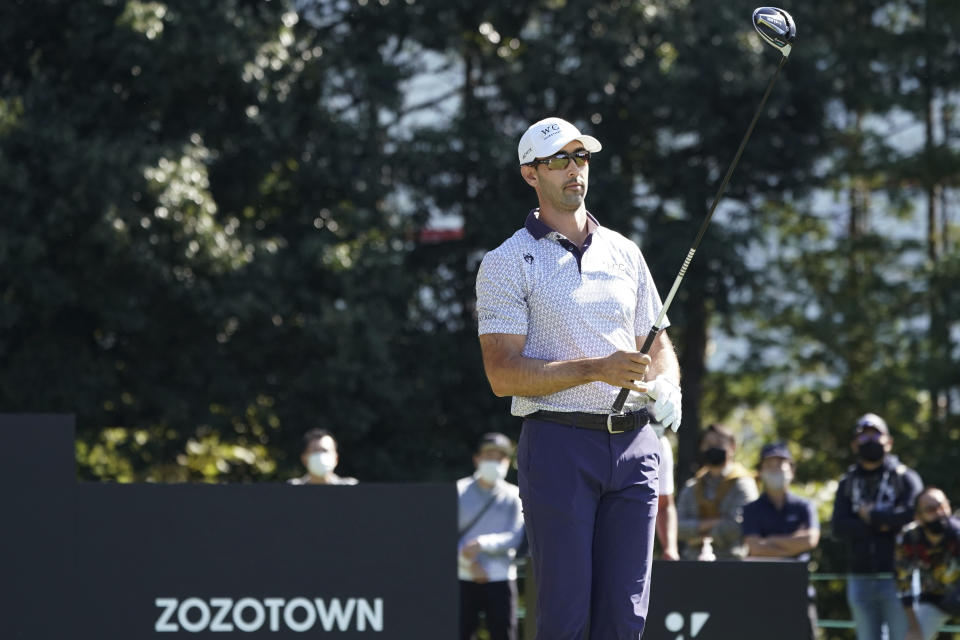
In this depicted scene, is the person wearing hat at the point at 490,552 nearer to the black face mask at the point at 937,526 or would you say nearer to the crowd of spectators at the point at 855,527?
the crowd of spectators at the point at 855,527

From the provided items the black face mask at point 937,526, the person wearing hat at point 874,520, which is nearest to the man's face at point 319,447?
the person wearing hat at point 874,520

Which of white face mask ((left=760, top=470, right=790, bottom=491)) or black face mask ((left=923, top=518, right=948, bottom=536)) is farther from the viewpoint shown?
white face mask ((left=760, top=470, right=790, bottom=491))

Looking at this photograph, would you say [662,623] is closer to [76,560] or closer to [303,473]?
[76,560]

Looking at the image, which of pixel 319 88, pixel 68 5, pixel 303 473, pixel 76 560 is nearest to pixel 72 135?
pixel 68 5

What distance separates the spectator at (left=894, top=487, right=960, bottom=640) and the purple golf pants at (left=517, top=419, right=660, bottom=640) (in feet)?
13.7

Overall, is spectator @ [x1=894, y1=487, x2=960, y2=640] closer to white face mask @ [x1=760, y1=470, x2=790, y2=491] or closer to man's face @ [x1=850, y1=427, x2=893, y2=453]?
man's face @ [x1=850, y1=427, x2=893, y2=453]

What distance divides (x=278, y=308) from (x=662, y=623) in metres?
9.91

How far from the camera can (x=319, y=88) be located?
16.6m

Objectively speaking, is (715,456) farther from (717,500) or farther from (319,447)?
(319,447)

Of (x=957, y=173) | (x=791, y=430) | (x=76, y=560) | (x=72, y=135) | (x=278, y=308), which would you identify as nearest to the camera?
(x=76, y=560)

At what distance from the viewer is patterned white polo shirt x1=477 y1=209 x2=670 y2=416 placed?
4.30 m

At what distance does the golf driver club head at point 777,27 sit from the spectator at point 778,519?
13.9ft

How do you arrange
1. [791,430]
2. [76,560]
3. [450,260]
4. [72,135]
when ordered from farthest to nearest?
[791,430]
[450,260]
[72,135]
[76,560]

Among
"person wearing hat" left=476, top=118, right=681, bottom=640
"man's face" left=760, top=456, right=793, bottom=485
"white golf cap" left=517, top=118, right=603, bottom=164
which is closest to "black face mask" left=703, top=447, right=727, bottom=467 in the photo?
"man's face" left=760, top=456, right=793, bottom=485
